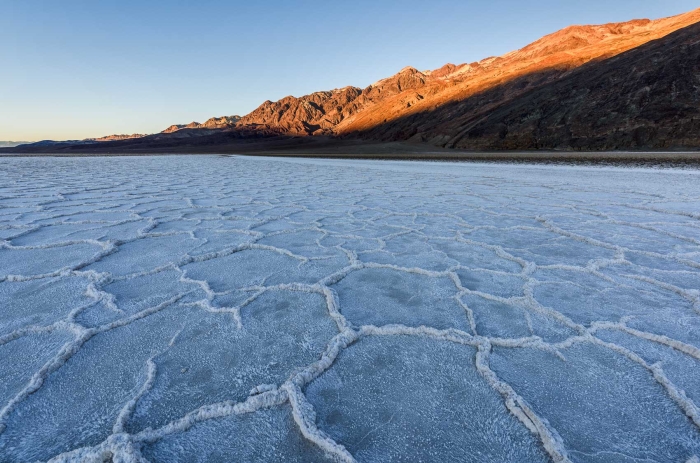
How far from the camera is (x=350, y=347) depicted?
123cm

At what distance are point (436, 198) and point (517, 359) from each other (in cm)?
362

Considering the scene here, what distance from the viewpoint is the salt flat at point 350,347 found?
0.85 m

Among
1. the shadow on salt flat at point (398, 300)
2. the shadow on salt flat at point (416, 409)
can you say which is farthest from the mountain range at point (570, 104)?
the shadow on salt flat at point (416, 409)

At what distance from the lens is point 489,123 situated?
2686cm

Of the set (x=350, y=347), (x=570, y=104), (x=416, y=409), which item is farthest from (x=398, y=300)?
(x=570, y=104)

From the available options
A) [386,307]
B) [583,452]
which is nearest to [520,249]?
[386,307]

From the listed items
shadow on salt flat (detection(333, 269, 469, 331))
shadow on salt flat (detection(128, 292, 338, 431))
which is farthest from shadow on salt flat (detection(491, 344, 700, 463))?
shadow on salt flat (detection(128, 292, 338, 431))

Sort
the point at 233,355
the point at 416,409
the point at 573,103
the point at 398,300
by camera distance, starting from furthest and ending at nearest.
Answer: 1. the point at 573,103
2. the point at 398,300
3. the point at 233,355
4. the point at 416,409

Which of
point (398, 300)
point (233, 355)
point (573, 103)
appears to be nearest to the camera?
point (233, 355)

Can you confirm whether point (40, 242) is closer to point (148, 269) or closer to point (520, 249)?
point (148, 269)

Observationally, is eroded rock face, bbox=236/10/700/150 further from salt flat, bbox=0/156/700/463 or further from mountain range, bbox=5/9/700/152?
salt flat, bbox=0/156/700/463

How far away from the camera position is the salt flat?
0.85m

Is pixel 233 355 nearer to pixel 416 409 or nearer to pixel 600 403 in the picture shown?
pixel 416 409

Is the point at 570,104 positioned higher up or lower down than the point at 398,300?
higher up
